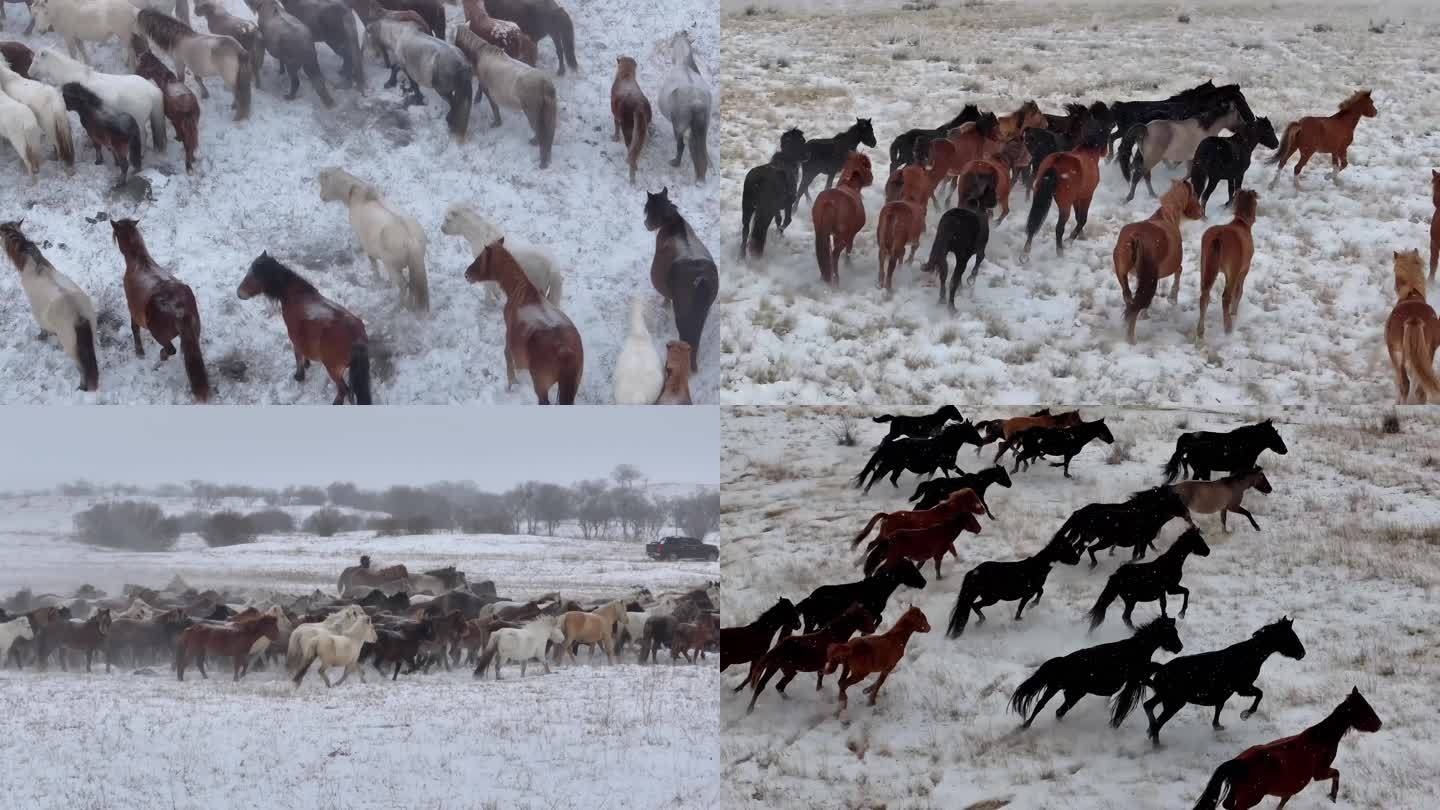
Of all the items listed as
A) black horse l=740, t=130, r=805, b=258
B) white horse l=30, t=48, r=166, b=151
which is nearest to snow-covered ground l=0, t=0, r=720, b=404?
white horse l=30, t=48, r=166, b=151

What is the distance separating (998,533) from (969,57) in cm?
858

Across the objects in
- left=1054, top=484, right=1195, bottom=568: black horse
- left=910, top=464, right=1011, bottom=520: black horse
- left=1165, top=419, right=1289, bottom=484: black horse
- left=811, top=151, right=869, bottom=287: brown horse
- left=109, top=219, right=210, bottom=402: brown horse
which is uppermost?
left=811, top=151, right=869, bottom=287: brown horse

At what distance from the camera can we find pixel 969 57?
14.0 metres

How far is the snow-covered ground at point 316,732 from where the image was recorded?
5754 mm

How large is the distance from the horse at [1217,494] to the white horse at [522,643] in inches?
159

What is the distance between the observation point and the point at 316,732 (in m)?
5.92

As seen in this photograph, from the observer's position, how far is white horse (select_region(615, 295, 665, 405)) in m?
6.42

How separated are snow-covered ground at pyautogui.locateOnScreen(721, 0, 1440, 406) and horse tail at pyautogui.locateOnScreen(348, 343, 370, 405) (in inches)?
89.5

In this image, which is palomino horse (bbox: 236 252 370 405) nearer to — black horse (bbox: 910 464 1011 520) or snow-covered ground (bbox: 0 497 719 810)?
snow-covered ground (bbox: 0 497 719 810)

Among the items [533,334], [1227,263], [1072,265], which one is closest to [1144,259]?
[1227,263]

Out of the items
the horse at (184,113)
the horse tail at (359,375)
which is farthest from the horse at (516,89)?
the horse tail at (359,375)

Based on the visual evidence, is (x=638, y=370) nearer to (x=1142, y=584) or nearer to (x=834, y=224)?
(x=834, y=224)

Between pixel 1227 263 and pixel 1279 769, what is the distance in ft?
14.9

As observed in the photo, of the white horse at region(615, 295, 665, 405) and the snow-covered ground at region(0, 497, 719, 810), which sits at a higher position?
the white horse at region(615, 295, 665, 405)
